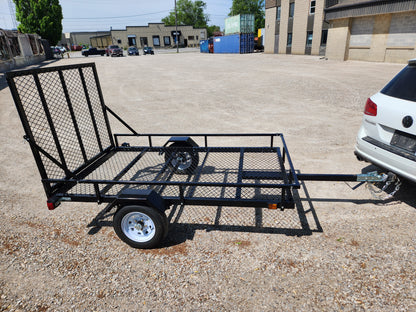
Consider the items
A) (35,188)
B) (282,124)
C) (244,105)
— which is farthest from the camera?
(244,105)

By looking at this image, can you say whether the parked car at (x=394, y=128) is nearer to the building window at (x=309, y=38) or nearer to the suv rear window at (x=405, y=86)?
the suv rear window at (x=405, y=86)

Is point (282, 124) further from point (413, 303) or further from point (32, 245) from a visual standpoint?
point (32, 245)

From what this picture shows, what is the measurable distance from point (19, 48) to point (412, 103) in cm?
4212

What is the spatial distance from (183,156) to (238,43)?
4525 cm

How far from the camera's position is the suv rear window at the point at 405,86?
4.05 m

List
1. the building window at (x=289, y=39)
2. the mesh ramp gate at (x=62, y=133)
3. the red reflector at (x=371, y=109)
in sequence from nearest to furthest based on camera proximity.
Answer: the mesh ramp gate at (x=62, y=133) → the red reflector at (x=371, y=109) → the building window at (x=289, y=39)

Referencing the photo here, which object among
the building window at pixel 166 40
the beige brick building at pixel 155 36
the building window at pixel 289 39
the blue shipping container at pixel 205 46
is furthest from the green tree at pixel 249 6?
the building window at pixel 289 39

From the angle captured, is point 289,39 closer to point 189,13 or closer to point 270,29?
point 270,29

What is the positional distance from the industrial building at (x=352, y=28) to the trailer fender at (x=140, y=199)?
25782 millimetres

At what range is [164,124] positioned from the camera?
9297 mm

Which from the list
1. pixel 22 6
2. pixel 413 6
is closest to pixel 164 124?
pixel 413 6

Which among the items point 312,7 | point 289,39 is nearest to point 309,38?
point 312,7

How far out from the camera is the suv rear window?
4051 mm

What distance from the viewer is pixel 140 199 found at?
348 centimetres
